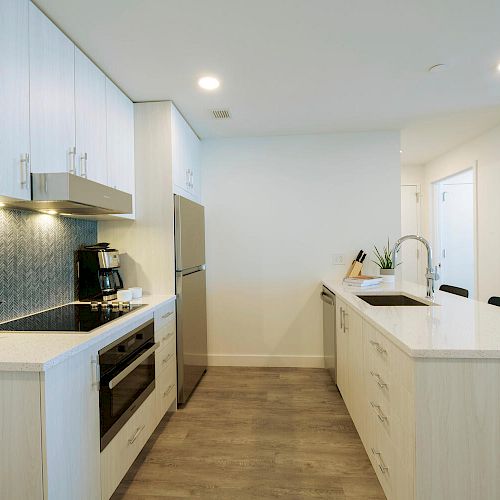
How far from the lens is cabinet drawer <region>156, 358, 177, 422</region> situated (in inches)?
86.7

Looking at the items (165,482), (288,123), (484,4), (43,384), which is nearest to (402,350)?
(43,384)

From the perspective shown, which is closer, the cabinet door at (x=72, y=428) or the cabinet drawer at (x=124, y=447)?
the cabinet door at (x=72, y=428)

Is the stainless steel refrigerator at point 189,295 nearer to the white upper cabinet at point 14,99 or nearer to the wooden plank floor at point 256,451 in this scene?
the wooden plank floor at point 256,451

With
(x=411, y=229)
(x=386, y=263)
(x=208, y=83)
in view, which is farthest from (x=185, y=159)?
(x=411, y=229)

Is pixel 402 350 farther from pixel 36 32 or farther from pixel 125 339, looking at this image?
pixel 36 32

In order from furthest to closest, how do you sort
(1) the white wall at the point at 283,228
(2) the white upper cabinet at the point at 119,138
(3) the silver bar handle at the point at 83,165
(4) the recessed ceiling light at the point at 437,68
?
(1) the white wall at the point at 283,228, (2) the white upper cabinet at the point at 119,138, (4) the recessed ceiling light at the point at 437,68, (3) the silver bar handle at the point at 83,165

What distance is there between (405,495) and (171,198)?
2.21 m

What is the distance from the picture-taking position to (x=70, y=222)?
93.1 inches

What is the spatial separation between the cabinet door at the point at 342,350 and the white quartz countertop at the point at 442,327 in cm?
27

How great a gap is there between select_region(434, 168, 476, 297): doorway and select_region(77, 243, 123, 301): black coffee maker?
4.18 meters

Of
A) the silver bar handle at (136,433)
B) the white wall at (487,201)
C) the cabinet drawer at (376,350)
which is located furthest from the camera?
the white wall at (487,201)

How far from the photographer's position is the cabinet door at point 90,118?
1920mm

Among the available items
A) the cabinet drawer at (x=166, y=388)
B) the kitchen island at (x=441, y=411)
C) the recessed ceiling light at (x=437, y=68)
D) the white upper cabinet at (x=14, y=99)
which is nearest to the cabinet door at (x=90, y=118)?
the white upper cabinet at (x=14, y=99)

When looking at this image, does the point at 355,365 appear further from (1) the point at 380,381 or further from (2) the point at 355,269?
(2) the point at 355,269
